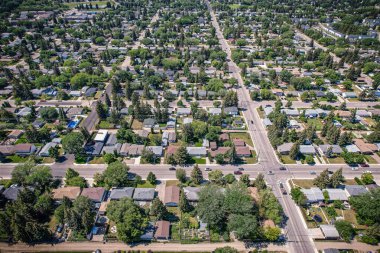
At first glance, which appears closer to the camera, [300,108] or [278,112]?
[278,112]

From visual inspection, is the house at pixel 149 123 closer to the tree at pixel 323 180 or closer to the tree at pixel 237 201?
the tree at pixel 237 201

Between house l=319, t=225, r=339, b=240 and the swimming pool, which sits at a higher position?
the swimming pool

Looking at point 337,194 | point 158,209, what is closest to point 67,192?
point 158,209

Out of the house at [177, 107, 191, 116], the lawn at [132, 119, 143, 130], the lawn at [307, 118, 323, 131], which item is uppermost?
the house at [177, 107, 191, 116]

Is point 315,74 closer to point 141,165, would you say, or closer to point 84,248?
point 141,165

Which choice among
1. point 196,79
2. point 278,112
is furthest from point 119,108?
point 278,112

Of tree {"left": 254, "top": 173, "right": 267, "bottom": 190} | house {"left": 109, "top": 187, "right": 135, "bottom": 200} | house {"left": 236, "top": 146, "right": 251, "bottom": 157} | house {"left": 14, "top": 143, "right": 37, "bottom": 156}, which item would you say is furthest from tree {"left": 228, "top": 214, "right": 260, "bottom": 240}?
house {"left": 14, "top": 143, "right": 37, "bottom": 156}

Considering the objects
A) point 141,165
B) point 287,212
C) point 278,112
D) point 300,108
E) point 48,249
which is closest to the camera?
point 48,249

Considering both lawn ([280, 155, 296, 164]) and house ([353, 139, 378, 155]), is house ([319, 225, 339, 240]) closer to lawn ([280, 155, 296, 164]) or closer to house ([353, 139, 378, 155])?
lawn ([280, 155, 296, 164])
